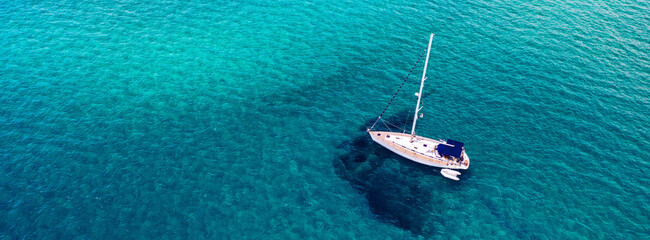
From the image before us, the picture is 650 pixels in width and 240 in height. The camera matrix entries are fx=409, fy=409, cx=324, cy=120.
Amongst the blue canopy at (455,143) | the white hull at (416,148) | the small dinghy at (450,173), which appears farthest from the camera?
the blue canopy at (455,143)

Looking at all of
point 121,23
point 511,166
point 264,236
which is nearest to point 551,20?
point 511,166

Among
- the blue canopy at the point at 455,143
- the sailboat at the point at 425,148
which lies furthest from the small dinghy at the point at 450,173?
the blue canopy at the point at 455,143

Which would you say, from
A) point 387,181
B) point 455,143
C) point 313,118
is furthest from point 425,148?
point 313,118

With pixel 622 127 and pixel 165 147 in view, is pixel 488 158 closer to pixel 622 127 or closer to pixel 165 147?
pixel 622 127

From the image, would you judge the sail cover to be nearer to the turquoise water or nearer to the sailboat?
the sailboat

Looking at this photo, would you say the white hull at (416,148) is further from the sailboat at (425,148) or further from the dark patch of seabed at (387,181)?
the dark patch of seabed at (387,181)

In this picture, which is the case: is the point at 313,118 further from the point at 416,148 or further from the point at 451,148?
the point at 451,148

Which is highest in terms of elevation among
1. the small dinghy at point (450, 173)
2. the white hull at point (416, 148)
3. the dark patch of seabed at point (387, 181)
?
the white hull at point (416, 148)
